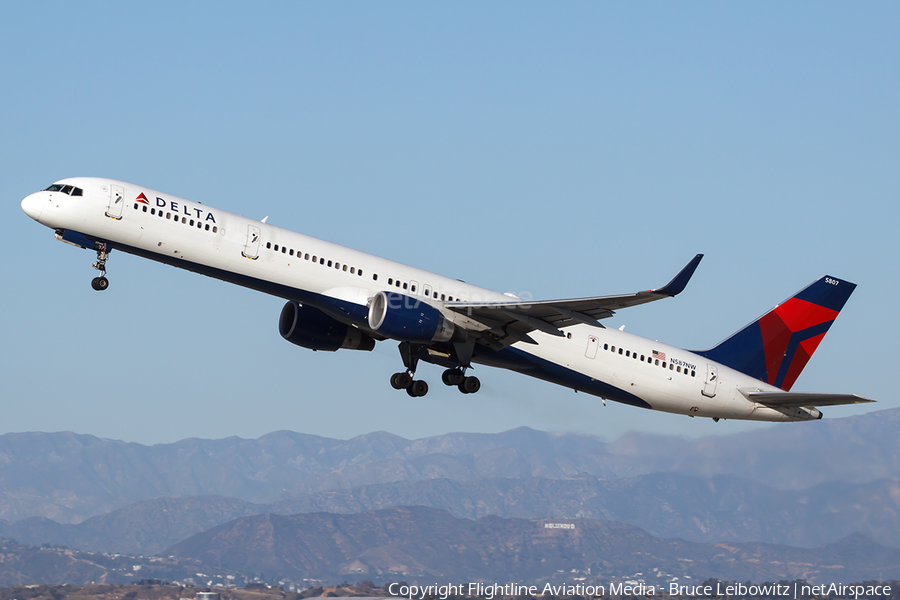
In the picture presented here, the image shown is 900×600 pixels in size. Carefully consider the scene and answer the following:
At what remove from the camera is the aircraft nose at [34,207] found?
33.0 metres

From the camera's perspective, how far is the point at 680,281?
29609 mm

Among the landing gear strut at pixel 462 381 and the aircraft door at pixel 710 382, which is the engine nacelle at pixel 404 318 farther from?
the aircraft door at pixel 710 382

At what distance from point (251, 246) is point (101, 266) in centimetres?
533

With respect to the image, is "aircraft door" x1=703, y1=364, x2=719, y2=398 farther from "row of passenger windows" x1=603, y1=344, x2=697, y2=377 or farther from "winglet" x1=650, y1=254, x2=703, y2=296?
"winglet" x1=650, y1=254, x2=703, y2=296

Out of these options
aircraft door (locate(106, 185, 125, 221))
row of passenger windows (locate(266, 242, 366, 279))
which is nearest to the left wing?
row of passenger windows (locate(266, 242, 366, 279))

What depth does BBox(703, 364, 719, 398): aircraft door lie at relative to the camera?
41.5 metres

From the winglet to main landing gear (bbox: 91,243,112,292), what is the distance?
1881 centimetres

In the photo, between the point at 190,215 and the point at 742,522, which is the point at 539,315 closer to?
the point at 190,215

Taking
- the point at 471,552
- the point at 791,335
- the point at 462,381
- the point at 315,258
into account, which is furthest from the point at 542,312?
the point at 471,552

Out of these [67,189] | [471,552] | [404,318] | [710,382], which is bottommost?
[471,552]

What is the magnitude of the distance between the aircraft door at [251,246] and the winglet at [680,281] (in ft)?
45.8

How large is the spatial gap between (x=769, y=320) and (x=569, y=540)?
13448 centimetres

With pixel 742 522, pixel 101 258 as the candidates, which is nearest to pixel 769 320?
pixel 101 258

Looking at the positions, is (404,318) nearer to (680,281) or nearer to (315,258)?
(315,258)
